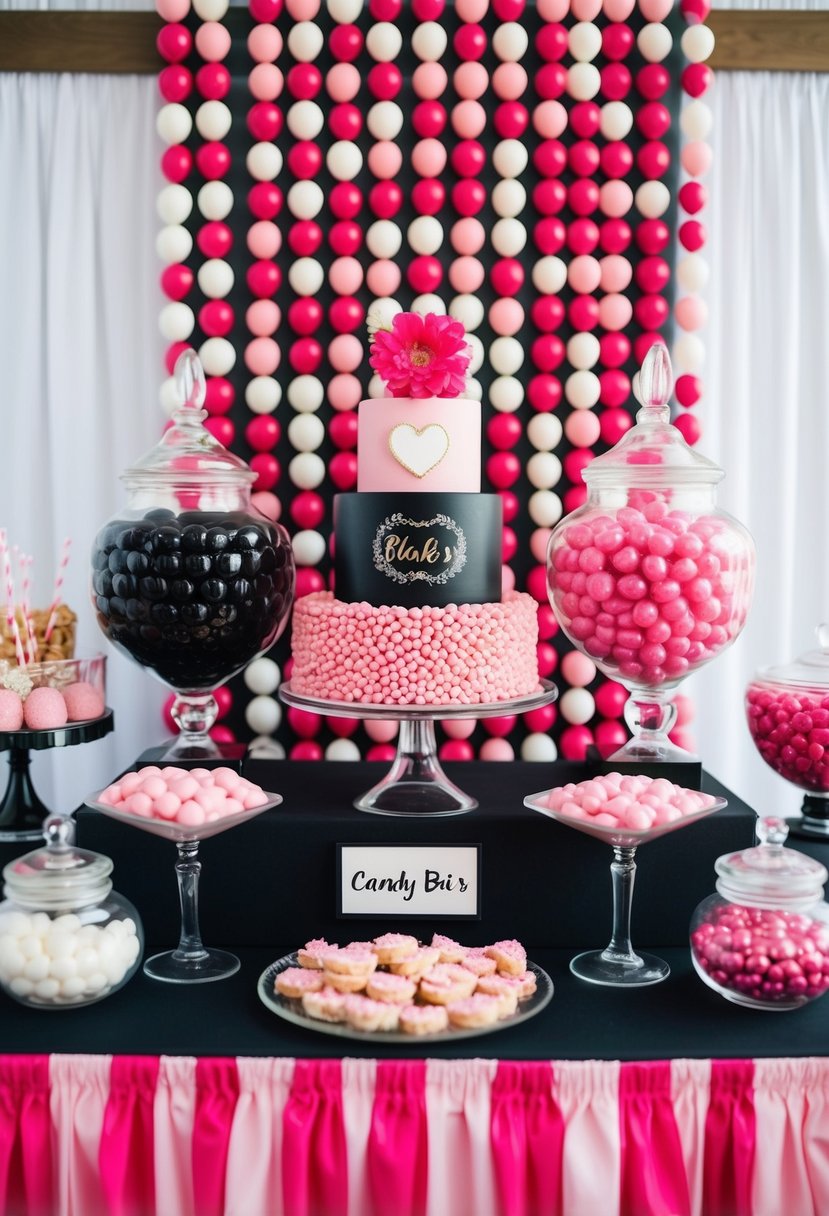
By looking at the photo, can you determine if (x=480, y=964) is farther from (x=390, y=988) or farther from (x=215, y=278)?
(x=215, y=278)

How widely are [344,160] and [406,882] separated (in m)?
1.40

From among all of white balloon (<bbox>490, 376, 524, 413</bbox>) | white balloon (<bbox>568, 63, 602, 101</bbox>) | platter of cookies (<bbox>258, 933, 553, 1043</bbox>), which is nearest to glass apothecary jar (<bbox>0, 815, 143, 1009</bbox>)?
platter of cookies (<bbox>258, 933, 553, 1043</bbox>)

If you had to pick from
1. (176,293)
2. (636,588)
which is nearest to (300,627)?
(636,588)

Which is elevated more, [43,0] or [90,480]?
[43,0]

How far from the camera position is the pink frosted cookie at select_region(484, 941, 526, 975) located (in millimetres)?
1264

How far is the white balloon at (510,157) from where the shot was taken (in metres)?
2.03

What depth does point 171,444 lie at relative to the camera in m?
1.51

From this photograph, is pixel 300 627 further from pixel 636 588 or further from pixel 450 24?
pixel 450 24

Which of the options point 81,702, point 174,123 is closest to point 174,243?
point 174,123

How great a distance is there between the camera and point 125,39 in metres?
2.11

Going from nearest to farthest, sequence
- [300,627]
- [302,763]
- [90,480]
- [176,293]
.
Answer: [300,627]
[302,763]
[176,293]
[90,480]

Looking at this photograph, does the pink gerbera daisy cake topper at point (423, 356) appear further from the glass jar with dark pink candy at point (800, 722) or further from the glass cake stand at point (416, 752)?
the glass jar with dark pink candy at point (800, 722)

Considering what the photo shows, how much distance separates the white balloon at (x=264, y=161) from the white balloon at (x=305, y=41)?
178 millimetres

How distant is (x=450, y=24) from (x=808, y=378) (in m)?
1.04
